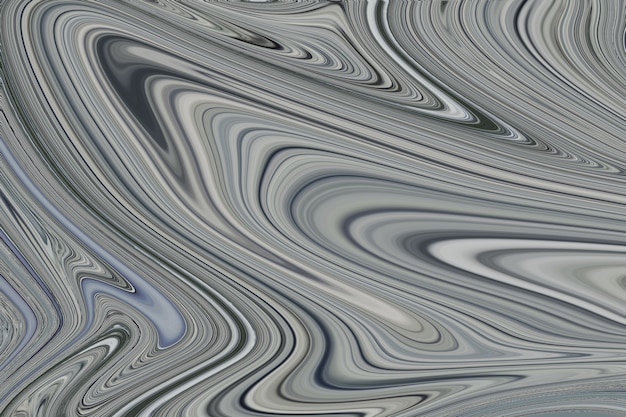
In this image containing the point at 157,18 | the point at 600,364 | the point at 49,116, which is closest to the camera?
the point at 600,364

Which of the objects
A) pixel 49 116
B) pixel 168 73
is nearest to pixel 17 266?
pixel 49 116

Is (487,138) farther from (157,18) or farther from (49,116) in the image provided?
(49,116)

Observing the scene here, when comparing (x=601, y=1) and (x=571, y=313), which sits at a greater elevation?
(x=601, y=1)

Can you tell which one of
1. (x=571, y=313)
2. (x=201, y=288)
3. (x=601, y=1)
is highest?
(x=601, y=1)

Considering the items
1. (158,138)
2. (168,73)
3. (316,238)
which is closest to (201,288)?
(316,238)

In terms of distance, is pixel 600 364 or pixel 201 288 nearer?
pixel 600 364

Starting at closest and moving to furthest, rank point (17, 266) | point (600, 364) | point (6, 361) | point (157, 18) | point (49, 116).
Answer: point (600, 364), point (6, 361), point (17, 266), point (49, 116), point (157, 18)
